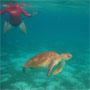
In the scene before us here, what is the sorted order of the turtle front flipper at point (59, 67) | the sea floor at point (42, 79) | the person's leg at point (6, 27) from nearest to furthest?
the turtle front flipper at point (59, 67) → the sea floor at point (42, 79) → the person's leg at point (6, 27)

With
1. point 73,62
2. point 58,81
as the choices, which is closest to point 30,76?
point 58,81

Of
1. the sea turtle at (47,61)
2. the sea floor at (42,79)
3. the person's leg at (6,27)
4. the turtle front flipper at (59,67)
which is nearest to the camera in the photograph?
the sea turtle at (47,61)

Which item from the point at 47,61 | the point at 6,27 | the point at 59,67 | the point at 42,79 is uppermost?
the point at 47,61

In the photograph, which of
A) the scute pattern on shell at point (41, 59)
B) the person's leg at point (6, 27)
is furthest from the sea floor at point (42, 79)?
the scute pattern on shell at point (41, 59)

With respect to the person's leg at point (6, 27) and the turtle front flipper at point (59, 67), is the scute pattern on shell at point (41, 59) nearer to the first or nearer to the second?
the turtle front flipper at point (59, 67)

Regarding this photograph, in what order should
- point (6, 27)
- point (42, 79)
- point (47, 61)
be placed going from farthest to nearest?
point (42, 79) → point (6, 27) → point (47, 61)

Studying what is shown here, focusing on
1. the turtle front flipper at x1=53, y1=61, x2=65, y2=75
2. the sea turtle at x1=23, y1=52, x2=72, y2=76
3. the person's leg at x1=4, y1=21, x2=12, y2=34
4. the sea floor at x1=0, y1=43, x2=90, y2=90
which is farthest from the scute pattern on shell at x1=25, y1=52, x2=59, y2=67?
the person's leg at x1=4, y1=21, x2=12, y2=34

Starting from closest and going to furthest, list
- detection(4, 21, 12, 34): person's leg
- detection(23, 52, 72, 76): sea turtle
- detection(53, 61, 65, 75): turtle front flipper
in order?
detection(23, 52, 72, 76): sea turtle, detection(53, 61, 65, 75): turtle front flipper, detection(4, 21, 12, 34): person's leg

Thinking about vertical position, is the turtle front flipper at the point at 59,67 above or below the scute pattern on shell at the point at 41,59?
below

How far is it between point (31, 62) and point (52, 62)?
16.3 inches

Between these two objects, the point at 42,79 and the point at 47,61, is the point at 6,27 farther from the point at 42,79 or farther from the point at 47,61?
the point at 47,61

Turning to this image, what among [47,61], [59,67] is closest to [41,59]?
[47,61]

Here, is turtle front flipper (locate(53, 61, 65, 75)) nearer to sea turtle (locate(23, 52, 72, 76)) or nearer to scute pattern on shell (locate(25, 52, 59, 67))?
sea turtle (locate(23, 52, 72, 76))

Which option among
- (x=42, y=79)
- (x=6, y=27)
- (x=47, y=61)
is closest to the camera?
(x=47, y=61)
